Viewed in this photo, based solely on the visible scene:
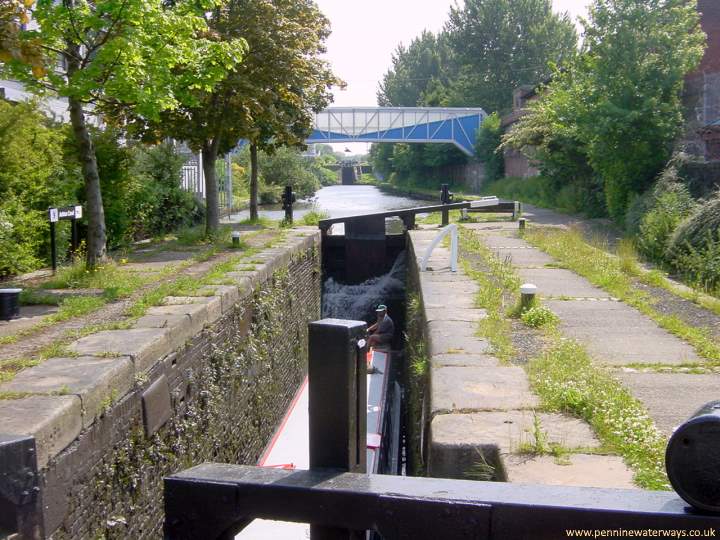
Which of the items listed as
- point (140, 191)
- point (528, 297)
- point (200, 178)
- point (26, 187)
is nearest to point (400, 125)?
point (200, 178)

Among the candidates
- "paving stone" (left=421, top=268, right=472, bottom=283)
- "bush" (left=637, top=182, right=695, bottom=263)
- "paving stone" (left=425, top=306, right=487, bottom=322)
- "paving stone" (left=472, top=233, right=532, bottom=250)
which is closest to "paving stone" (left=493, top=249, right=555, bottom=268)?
"paving stone" (left=472, top=233, right=532, bottom=250)

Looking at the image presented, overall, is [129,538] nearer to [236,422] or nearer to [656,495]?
[236,422]

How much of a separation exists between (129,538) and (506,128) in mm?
43947

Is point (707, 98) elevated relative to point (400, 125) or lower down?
lower down

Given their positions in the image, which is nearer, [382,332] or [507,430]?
[507,430]

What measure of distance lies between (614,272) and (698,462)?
10.4m

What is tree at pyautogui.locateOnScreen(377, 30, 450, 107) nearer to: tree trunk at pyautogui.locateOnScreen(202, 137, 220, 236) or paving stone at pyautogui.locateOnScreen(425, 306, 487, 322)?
tree trunk at pyautogui.locateOnScreen(202, 137, 220, 236)

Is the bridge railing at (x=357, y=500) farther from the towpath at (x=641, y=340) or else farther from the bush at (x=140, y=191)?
the bush at (x=140, y=191)

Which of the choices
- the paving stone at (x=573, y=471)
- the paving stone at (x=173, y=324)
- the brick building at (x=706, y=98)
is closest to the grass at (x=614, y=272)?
the paving stone at (x=573, y=471)

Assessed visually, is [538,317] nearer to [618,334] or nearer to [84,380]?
[618,334]

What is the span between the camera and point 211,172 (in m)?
16.4

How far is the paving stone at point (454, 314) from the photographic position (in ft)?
27.5

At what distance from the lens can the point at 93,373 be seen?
5.29 m

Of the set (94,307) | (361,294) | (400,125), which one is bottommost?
(361,294)
